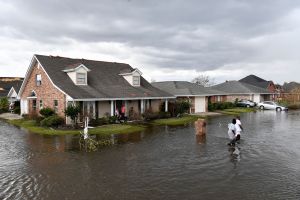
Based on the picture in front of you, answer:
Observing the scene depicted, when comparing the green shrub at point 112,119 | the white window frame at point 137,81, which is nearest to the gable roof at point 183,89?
the white window frame at point 137,81

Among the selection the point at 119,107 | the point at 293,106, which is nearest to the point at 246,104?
the point at 293,106

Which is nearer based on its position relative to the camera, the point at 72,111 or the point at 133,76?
the point at 72,111

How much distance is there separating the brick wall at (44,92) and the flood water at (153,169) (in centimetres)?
788

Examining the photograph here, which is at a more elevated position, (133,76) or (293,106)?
(133,76)

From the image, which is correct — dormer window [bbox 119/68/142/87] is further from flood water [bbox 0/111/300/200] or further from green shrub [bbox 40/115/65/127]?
flood water [bbox 0/111/300/200]

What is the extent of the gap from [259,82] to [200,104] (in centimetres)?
3762

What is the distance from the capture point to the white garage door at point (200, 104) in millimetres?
46100

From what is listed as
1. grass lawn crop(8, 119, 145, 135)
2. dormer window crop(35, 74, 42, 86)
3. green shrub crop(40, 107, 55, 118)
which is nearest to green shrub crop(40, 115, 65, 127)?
grass lawn crop(8, 119, 145, 135)

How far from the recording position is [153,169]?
14047 mm

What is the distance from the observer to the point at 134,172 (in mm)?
13586

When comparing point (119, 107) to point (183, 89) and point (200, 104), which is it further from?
point (200, 104)

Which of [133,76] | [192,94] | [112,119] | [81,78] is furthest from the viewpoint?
[192,94]

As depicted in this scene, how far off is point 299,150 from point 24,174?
14772 millimetres

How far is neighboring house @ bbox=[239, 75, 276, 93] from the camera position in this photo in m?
72.2
